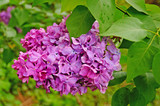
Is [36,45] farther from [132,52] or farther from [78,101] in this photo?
[78,101]

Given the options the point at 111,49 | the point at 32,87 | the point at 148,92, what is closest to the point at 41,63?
the point at 111,49

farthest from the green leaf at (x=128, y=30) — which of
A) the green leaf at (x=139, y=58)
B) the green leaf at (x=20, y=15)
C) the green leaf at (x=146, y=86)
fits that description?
the green leaf at (x=20, y=15)

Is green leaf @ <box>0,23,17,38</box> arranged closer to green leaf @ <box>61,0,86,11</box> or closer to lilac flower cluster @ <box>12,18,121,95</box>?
lilac flower cluster @ <box>12,18,121,95</box>

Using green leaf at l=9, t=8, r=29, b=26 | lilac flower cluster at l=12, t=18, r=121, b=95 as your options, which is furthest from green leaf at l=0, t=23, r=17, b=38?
lilac flower cluster at l=12, t=18, r=121, b=95

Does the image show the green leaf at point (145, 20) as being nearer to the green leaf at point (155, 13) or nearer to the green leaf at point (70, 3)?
the green leaf at point (155, 13)

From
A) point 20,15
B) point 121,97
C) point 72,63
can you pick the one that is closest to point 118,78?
point 121,97

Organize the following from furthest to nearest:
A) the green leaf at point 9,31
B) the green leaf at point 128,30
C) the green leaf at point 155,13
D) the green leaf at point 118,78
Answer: the green leaf at point 9,31, the green leaf at point 118,78, the green leaf at point 155,13, the green leaf at point 128,30

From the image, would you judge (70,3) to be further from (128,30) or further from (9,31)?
(9,31)
